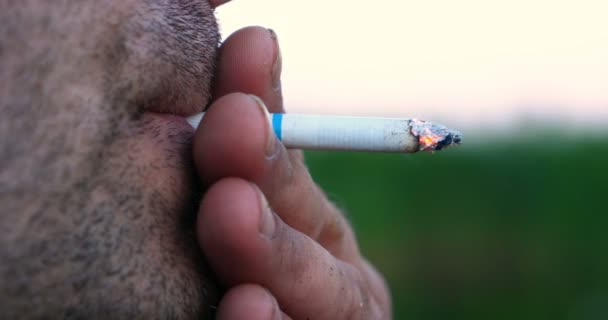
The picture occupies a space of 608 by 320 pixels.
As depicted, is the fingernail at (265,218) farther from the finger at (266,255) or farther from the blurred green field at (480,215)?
the blurred green field at (480,215)

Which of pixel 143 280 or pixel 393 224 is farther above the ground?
pixel 143 280

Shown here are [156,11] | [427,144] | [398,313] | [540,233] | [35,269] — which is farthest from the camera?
[540,233]

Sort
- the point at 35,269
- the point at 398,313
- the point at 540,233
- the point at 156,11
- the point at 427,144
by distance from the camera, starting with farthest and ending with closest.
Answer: the point at 540,233 < the point at 398,313 < the point at 427,144 < the point at 156,11 < the point at 35,269

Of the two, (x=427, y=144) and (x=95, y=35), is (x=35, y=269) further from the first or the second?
(x=427, y=144)

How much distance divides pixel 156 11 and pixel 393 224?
220 inches

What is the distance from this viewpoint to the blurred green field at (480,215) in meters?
6.15

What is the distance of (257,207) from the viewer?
1086 mm

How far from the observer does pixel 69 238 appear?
91cm

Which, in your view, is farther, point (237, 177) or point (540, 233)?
point (540, 233)

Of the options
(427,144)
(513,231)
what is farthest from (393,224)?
(427,144)

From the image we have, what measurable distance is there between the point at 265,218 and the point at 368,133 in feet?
0.59

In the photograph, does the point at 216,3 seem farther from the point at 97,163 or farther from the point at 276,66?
the point at 97,163

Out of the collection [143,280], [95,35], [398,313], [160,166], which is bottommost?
[398,313]

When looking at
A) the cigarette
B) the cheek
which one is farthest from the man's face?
the cigarette
